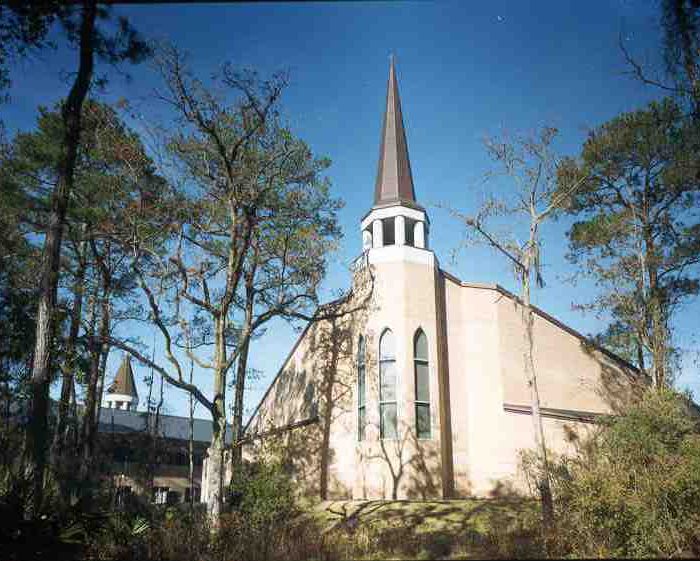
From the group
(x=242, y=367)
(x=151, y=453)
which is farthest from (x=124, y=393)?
(x=242, y=367)

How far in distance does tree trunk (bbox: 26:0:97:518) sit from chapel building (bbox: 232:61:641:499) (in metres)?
8.20

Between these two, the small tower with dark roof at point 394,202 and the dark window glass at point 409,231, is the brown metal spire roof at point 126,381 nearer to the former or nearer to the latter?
the small tower with dark roof at point 394,202

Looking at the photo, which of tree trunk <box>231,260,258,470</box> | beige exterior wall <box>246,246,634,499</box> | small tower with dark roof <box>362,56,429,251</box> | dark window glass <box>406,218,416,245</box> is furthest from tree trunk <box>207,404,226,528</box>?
dark window glass <box>406,218,416,245</box>

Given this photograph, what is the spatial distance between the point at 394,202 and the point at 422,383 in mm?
6953

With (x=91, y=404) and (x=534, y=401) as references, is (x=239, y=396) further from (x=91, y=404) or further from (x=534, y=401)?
(x=534, y=401)

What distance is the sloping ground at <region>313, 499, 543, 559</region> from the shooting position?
40.9 feet

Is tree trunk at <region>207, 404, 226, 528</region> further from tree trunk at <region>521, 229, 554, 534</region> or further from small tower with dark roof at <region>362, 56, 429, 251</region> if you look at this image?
small tower with dark roof at <region>362, 56, 429, 251</region>

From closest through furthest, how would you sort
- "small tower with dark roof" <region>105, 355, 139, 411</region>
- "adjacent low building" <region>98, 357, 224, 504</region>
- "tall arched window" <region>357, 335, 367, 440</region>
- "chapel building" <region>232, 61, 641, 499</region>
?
"chapel building" <region>232, 61, 641, 499</region>, "tall arched window" <region>357, 335, 367, 440</region>, "adjacent low building" <region>98, 357, 224, 504</region>, "small tower with dark roof" <region>105, 355, 139, 411</region>

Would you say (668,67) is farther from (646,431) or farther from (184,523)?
(184,523)

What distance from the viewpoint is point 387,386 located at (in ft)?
66.4

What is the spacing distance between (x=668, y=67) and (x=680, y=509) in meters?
8.48

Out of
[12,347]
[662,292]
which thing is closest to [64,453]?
[12,347]

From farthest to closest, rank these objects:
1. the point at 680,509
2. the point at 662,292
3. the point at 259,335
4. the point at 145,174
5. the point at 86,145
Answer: the point at 259,335 → the point at 662,292 → the point at 86,145 → the point at 145,174 → the point at 680,509

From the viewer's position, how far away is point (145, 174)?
60.5ft
